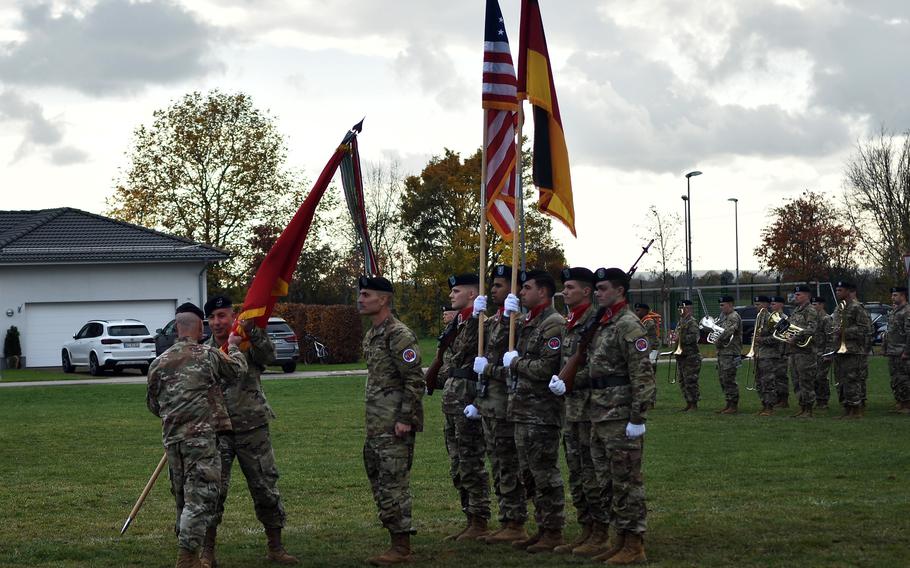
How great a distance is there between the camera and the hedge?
132ft

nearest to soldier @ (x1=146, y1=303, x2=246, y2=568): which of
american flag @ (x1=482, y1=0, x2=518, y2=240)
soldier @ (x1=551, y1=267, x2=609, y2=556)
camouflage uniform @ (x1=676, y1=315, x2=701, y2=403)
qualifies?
soldier @ (x1=551, y1=267, x2=609, y2=556)

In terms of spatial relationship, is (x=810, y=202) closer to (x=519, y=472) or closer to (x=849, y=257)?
(x=849, y=257)

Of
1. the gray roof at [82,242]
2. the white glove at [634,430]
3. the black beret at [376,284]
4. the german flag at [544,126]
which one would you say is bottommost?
the white glove at [634,430]

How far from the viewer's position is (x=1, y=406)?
80.6 feet

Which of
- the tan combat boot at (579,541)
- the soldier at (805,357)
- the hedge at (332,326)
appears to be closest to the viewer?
the tan combat boot at (579,541)

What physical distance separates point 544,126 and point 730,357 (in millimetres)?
11919

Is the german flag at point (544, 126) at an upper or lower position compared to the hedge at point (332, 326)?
upper

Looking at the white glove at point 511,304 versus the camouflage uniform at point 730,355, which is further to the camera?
the camouflage uniform at point 730,355

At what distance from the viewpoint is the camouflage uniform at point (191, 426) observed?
27.0 ft

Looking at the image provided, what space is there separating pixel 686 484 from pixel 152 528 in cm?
568

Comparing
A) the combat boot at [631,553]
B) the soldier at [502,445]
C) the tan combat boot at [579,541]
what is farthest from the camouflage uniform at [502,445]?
the combat boot at [631,553]

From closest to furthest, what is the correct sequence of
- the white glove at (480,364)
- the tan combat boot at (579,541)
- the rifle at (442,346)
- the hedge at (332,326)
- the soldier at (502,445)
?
the tan combat boot at (579,541) < the white glove at (480,364) < the soldier at (502,445) < the rifle at (442,346) < the hedge at (332,326)

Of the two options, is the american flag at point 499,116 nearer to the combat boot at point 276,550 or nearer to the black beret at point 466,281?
the black beret at point 466,281

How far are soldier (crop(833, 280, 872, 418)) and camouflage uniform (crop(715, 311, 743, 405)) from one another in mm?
1772
